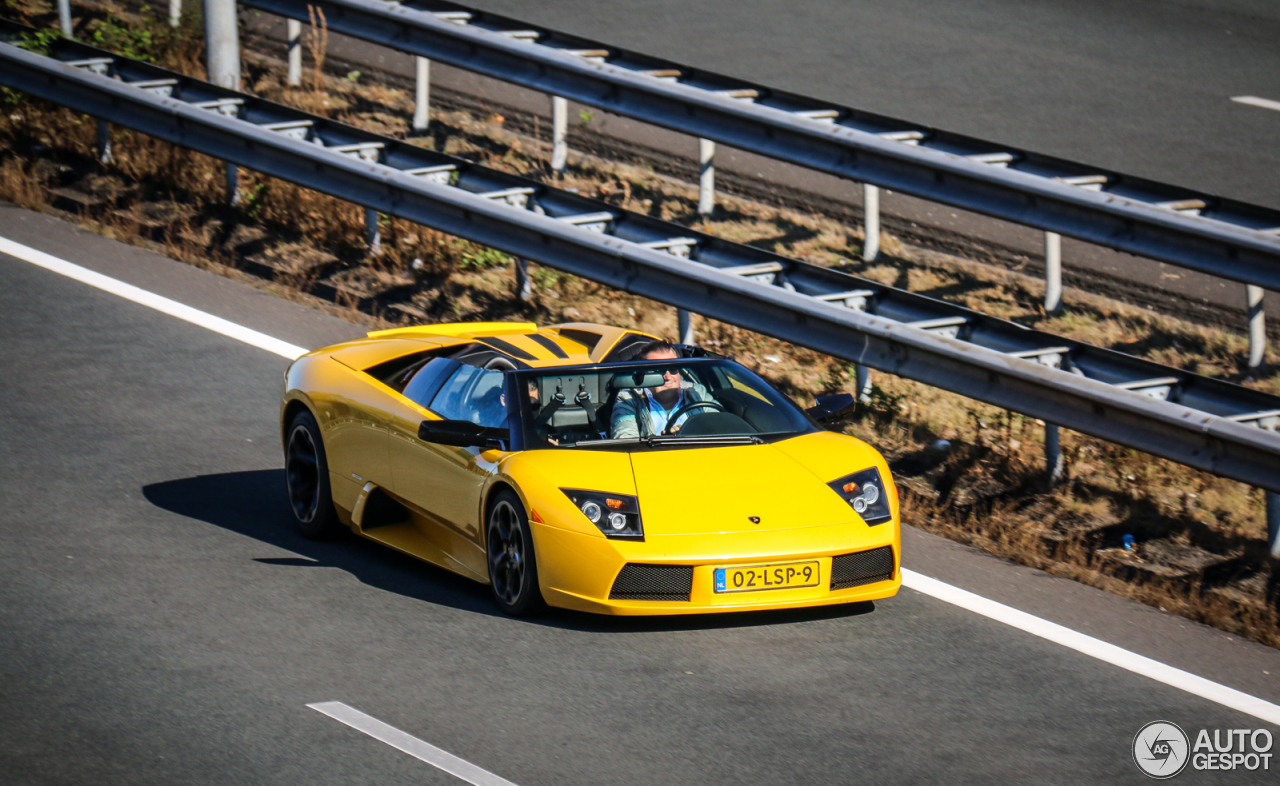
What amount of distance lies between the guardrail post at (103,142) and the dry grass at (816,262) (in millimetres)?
97

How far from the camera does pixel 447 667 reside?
6.77 metres

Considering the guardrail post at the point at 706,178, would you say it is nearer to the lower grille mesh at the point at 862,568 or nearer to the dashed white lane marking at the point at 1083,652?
the dashed white lane marking at the point at 1083,652

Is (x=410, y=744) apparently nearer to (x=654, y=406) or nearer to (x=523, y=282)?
(x=654, y=406)

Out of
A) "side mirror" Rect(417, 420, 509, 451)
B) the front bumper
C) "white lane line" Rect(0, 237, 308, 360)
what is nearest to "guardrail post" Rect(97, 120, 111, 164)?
"white lane line" Rect(0, 237, 308, 360)

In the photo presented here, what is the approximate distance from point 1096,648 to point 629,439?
236 cm

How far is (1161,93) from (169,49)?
9.68 metres

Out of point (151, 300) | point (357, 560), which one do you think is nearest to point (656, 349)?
point (357, 560)

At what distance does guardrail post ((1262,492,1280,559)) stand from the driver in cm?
284

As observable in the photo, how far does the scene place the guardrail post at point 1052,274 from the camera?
11.1 metres

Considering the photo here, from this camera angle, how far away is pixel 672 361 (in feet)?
26.9

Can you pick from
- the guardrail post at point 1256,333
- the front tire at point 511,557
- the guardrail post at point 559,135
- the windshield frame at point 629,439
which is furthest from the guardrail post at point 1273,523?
the guardrail post at point 559,135

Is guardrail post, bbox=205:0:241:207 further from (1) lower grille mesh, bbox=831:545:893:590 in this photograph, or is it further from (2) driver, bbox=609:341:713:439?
(1) lower grille mesh, bbox=831:545:893:590

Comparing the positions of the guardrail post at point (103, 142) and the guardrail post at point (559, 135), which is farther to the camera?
the guardrail post at point (103, 142)

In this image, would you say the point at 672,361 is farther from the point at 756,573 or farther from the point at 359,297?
the point at 359,297
